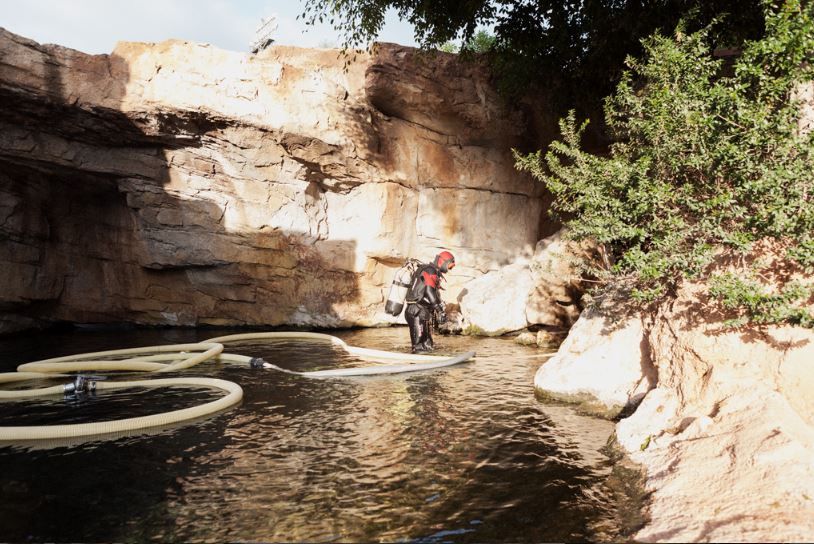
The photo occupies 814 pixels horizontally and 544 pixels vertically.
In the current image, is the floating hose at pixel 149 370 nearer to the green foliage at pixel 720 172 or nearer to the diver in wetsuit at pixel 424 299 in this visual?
the diver in wetsuit at pixel 424 299

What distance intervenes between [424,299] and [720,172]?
665cm

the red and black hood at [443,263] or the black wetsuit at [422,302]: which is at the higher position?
the red and black hood at [443,263]

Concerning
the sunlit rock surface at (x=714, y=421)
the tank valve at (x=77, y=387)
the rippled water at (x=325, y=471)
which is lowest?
the rippled water at (x=325, y=471)

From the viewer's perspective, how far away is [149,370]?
9812 mm

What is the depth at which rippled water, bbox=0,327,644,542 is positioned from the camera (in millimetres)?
3959

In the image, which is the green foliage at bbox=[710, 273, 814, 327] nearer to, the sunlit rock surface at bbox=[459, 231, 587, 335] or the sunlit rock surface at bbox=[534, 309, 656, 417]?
the sunlit rock surface at bbox=[534, 309, 656, 417]

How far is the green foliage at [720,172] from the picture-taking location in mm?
4965

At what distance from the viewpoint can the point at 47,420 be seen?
6777mm

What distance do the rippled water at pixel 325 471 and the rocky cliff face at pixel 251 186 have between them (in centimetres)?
935

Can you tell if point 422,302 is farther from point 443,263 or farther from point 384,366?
point 384,366

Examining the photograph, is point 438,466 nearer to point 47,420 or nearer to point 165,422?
point 165,422

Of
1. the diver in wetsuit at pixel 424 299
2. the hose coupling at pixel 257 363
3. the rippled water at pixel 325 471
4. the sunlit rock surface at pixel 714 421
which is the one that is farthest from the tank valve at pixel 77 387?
the sunlit rock surface at pixel 714 421

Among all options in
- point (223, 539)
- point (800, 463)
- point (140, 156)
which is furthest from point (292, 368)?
point (140, 156)

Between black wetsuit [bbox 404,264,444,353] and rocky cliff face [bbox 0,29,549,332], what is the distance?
6188 mm
